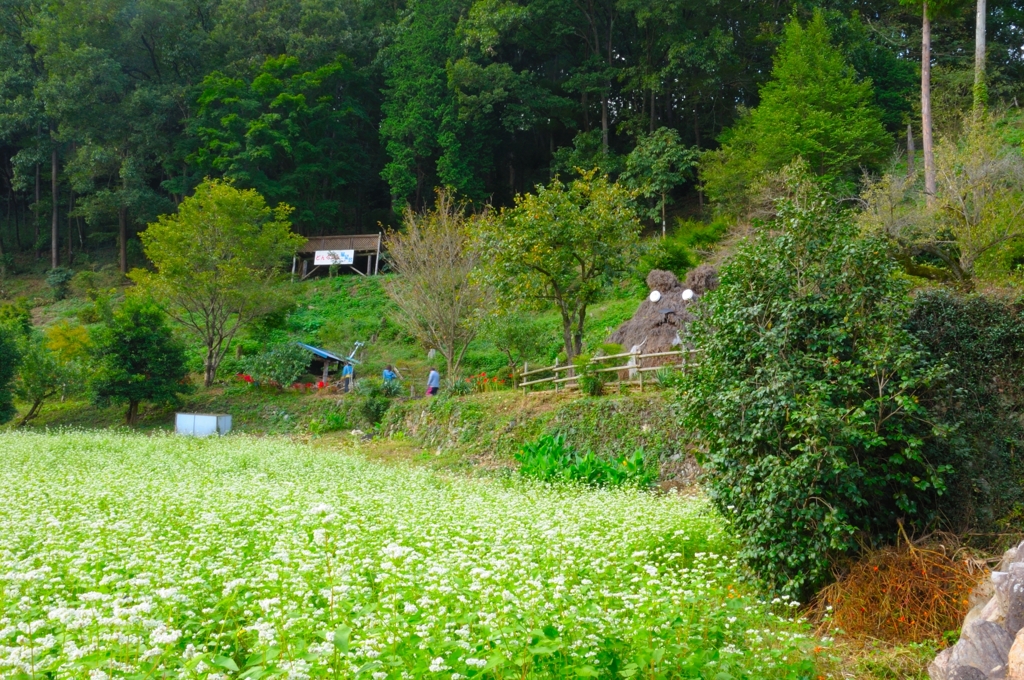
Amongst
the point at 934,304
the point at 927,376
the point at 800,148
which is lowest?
the point at 927,376

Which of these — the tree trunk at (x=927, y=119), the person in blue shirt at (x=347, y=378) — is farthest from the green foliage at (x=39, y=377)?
the tree trunk at (x=927, y=119)

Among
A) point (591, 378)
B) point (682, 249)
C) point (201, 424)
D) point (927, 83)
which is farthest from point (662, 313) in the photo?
point (201, 424)

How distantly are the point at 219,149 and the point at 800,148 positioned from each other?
31.9m

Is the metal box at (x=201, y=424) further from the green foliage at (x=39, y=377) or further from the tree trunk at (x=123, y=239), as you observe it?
the tree trunk at (x=123, y=239)

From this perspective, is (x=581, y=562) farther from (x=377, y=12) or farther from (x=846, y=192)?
(x=377, y=12)

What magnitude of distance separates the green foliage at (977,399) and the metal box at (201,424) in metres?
21.2

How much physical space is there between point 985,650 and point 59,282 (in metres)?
49.4

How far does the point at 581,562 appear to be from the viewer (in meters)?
6.35

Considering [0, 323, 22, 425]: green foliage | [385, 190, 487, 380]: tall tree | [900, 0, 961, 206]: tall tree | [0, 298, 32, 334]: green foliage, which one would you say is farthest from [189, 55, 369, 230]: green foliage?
[900, 0, 961, 206]: tall tree

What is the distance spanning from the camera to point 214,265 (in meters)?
29.2

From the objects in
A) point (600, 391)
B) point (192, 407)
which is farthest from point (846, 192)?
point (192, 407)

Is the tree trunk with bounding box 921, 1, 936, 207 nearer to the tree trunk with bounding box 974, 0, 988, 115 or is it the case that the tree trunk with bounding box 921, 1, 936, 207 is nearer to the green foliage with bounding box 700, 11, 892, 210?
the tree trunk with bounding box 974, 0, 988, 115

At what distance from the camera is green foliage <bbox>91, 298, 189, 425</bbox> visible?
2512 centimetres

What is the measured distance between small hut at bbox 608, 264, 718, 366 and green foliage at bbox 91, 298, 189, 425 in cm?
1470
